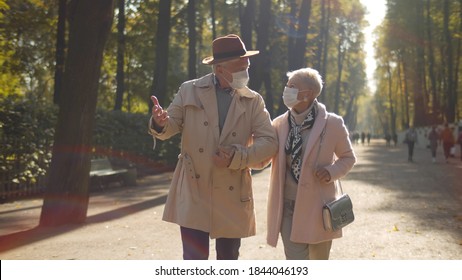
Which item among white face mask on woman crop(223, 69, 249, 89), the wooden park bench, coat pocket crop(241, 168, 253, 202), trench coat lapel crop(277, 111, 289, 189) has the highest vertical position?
white face mask on woman crop(223, 69, 249, 89)

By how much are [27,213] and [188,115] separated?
8.51 metres

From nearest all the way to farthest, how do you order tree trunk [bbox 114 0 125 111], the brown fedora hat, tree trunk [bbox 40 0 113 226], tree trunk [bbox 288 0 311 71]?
the brown fedora hat → tree trunk [bbox 40 0 113 226] → tree trunk [bbox 114 0 125 111] → tree trunk [bbox 288 0 311 71]

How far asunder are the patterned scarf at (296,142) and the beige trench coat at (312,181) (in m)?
0.04

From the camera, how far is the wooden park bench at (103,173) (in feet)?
54.7

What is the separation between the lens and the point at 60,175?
1017cm

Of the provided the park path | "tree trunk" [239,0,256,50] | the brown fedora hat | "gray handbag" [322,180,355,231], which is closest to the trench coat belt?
the brown fedora hat

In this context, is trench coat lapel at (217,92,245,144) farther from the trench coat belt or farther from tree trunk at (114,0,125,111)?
tree trunk at (114,0,125,111)

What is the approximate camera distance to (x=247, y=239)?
8.51 meters

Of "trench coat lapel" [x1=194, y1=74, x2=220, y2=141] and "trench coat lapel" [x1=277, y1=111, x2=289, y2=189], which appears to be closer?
"trench coat lapel" [x1=194, y1=74, x2=220, y2=141]

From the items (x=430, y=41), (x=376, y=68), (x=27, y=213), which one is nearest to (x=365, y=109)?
(x=376, y=68)

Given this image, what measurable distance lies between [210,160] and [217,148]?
0.33 feet

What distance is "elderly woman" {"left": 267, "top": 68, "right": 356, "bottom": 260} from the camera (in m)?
4.59

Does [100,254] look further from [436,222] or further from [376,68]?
[376,68]

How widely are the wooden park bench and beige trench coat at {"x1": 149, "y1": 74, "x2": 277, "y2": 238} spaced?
12.3m
